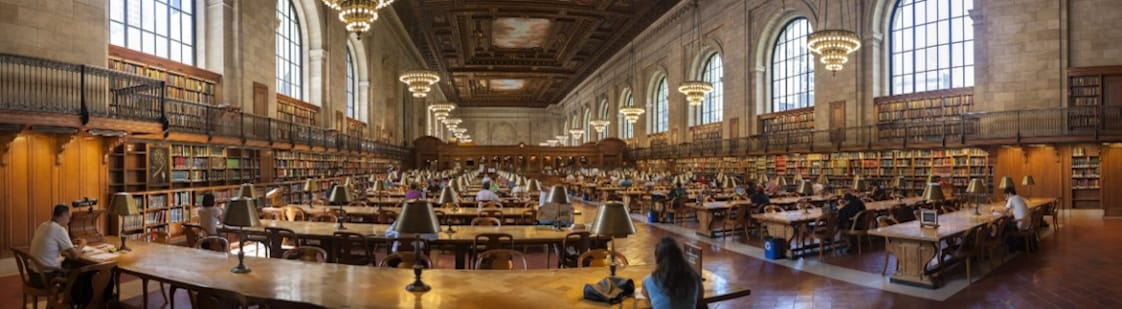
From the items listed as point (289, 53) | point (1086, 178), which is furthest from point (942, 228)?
point (289, 53)

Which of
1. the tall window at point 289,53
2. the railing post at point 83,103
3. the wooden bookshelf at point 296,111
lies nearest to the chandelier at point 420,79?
the wooden bookshelf at point 296,111

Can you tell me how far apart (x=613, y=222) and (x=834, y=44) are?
13394 mm

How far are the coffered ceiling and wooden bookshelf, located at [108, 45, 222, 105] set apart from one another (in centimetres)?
977

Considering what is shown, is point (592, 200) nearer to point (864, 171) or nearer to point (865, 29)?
point (864, 171)

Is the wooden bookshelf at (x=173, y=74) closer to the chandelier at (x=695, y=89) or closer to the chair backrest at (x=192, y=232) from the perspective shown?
the chair backrest at (x=192, y=232)

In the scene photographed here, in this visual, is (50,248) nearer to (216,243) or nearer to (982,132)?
(216,243)

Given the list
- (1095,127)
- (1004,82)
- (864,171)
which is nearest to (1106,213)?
(1095,127)

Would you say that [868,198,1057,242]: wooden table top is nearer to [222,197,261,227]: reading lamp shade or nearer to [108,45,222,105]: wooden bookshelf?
[222,197,261,227]: reading lamp shade

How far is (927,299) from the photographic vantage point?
5.85 metres

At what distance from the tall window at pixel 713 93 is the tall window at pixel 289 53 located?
1801cm

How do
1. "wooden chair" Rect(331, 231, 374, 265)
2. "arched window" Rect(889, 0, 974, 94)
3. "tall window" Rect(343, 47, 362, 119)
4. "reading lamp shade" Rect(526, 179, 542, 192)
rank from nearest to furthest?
"wooden chair" Rect(331, 231, 374, 265) < "reading lamp shade" Rect(526, 179, 542, 192) < "arched window" Rect(889, 0, 974, 94) < "tall window" Rect(343, 47, 362, 119)

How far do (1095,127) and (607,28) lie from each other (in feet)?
56.6

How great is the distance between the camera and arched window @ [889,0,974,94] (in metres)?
16.2

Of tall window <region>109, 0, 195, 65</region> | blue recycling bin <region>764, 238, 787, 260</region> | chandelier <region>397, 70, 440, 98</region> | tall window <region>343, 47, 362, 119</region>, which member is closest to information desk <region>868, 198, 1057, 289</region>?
blue recycling bin <region>764, 238, 787, 260</region>
